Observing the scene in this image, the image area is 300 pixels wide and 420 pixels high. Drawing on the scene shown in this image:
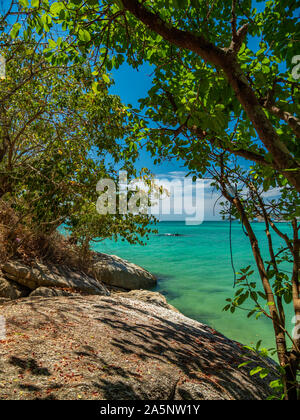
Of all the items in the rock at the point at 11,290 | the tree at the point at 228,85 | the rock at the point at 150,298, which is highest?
the tree at the point at 228,85

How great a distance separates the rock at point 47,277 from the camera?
5894 mm

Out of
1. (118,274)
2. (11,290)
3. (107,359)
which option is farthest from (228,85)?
(118,274)

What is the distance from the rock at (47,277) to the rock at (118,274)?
165 cm

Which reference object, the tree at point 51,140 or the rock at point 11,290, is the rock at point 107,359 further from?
the tree at point 51,140

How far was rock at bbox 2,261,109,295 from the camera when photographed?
5.89 metres

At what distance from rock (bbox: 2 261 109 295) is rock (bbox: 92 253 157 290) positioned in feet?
5.43

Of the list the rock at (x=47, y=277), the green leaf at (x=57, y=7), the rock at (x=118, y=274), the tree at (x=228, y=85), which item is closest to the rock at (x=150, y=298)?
the rock at (x=47, y=277)

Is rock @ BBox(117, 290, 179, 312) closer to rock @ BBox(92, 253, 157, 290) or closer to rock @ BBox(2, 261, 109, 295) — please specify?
rock @ BBox(2, 261, 109, 295)

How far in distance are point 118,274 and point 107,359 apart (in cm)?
742

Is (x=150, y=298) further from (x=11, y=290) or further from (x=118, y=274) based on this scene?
(x=11, y=290)

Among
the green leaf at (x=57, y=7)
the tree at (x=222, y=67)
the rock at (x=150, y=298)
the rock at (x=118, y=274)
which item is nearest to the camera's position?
the tree at (x=222, y=67)

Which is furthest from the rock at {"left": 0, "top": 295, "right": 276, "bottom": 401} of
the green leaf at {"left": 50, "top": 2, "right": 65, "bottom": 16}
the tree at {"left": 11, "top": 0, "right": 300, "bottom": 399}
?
Answer: the green leaf at {"left": 50, "top": 2, "right": 65, "bottom": 16}

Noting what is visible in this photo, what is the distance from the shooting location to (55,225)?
7.55 m
